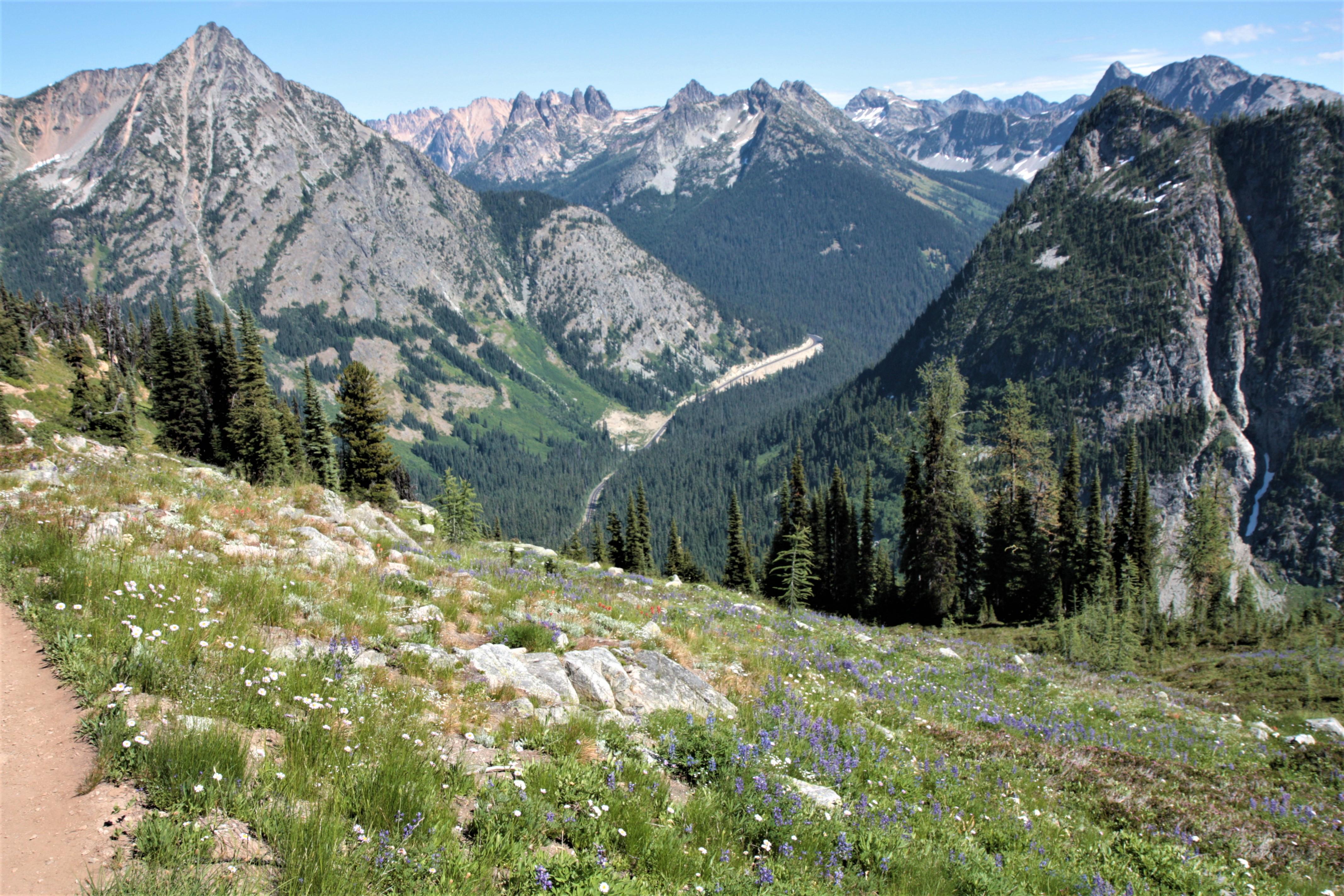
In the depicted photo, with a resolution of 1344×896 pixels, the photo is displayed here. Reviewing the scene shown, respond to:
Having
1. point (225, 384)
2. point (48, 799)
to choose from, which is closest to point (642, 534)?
point (225, 384)

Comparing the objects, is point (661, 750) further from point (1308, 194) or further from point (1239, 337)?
point (1308, 194)

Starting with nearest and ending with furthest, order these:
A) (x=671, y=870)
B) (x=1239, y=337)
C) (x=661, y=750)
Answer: (x=671, y=870), (x=661, y=750), (x=1239, y=337)

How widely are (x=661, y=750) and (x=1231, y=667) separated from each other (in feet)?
101

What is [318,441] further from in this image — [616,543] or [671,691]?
[671,691]

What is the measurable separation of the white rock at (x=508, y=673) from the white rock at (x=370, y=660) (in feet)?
4.18

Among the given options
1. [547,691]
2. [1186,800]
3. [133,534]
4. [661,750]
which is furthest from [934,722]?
[133,534]

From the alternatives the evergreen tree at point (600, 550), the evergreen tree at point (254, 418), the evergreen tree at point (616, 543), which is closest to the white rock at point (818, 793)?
the evergreen tree at point (254, 418)

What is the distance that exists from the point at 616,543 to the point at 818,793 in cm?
7161

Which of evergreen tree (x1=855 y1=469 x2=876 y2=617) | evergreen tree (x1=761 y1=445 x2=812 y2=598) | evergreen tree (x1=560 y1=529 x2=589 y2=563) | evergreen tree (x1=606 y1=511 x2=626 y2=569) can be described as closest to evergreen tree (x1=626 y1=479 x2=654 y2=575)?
evergreen tree (x1=606 y1=511 x2=626 y2=569)

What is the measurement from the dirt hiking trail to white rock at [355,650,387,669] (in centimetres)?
292

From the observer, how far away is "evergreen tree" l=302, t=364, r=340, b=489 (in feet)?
172

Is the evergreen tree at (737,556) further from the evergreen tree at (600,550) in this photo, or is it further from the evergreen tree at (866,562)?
the evergreen tree at (600,550)

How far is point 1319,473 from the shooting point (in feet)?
540

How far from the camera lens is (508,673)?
9844 mm
